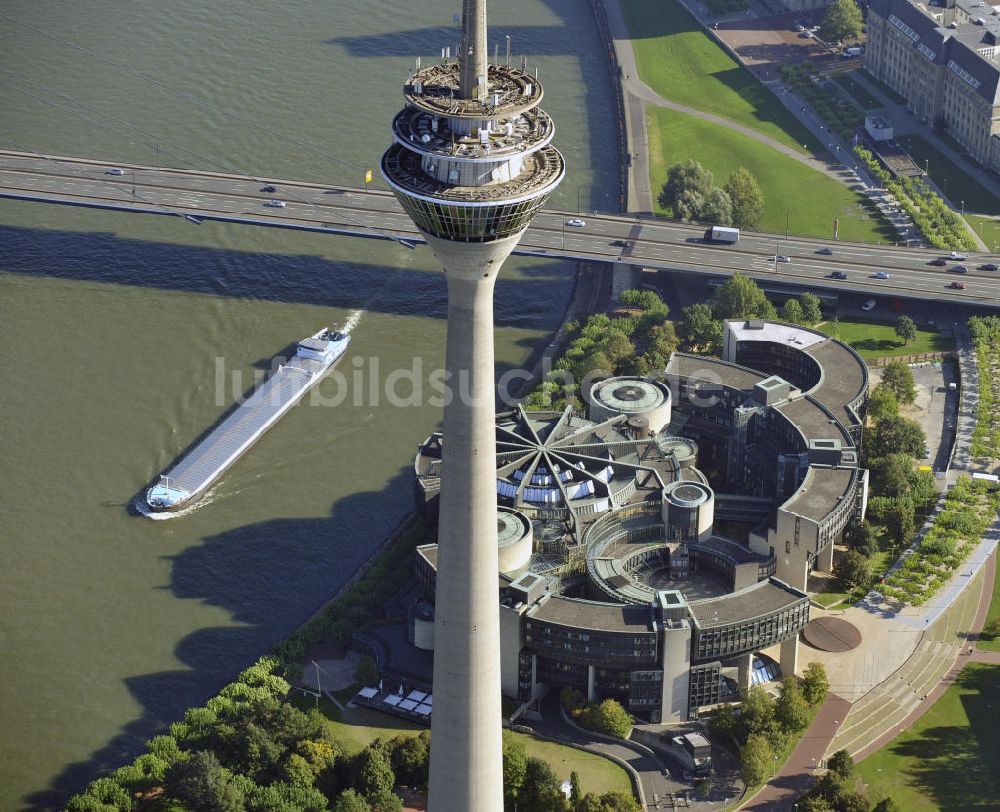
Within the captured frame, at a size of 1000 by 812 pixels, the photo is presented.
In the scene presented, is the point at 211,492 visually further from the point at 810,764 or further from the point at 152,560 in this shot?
the point at 810,764

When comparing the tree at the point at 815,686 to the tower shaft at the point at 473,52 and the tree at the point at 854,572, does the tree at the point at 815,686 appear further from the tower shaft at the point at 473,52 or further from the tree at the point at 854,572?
the tower shaft at the point at 473,52

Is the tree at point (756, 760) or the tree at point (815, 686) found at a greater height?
the tree at point (815, 686)

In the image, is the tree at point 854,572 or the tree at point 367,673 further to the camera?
the tree at point 854,572

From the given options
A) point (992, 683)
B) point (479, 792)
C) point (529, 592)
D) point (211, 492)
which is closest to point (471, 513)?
point (479, 792)

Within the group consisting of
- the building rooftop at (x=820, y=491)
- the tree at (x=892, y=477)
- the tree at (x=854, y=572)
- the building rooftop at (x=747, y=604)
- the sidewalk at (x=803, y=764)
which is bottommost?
the sidewalk at (x=803, y=764)

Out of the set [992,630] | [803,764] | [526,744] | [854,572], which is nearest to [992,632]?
[992,630]

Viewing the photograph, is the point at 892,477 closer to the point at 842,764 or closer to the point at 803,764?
the point at 803,764

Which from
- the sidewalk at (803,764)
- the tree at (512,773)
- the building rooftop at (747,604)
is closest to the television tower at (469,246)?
the tree at (512,773)

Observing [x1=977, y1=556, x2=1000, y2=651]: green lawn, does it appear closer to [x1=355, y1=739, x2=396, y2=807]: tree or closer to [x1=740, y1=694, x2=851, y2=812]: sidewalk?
[x1=740, y1=694, x2=851, y2=812]: sidewalk
